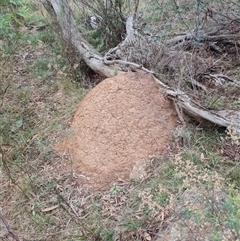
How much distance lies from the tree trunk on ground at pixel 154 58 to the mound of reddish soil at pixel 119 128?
16 cm

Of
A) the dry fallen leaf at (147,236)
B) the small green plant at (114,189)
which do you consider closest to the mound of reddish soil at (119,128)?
the small green plant at (114,189)

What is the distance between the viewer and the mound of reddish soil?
3.54 metres

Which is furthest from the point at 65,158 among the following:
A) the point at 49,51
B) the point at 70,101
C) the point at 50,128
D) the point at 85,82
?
the point at 49,51

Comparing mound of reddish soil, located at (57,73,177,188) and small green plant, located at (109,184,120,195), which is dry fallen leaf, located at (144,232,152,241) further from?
mound of reddish soil, located at (57,73,177,188)

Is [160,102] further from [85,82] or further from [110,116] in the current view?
[85,82]

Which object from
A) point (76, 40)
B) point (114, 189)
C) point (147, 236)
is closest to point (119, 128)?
point (114, 189)

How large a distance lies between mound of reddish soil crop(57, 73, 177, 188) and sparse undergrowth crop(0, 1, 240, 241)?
0.12 metres

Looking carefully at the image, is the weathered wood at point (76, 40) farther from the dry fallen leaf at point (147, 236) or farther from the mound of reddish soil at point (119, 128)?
the dry fallen leaf at point (147, 236)

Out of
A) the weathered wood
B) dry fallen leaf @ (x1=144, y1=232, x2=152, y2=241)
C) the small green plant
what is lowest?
dry fallen leaf @ (x1=144, y1=232, x2=152, y2=241)

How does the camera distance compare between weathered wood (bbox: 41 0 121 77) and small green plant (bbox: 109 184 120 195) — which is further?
weathered wood (bbox: 41 0 121 77)

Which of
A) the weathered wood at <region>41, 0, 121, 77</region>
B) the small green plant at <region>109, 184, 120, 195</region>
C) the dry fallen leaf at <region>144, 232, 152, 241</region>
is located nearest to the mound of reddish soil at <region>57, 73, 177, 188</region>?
the small green plant at <region>109, 184, 120, 195</region>

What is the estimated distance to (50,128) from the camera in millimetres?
4109

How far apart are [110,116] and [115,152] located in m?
0.38

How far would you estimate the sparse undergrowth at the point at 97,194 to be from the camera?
93.4 inches
